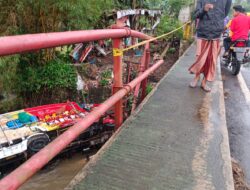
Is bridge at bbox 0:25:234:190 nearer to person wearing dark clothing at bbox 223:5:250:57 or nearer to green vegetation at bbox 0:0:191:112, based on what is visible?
green vegetation at bbox 0:0:191:112

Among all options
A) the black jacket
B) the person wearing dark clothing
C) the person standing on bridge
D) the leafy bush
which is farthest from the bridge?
the leafy bush

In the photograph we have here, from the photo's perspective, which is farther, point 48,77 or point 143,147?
point 48,77

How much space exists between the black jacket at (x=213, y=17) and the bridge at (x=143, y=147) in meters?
1.15

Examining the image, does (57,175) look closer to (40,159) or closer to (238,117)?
(238,117)

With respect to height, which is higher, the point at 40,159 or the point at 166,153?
the point at 40,159

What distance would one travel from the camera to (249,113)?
453 centimetres

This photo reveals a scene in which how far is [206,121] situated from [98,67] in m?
6.33

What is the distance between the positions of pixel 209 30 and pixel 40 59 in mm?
4928

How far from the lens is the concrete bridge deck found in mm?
1795

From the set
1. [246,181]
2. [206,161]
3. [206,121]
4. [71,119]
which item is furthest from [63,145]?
[71,119]

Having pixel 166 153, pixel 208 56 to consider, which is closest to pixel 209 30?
pixel 208 56

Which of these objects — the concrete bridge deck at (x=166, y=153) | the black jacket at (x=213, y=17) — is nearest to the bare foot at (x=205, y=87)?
the concrete bridge deck at (x=166, y=153)

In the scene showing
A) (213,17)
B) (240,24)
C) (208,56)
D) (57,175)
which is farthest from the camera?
(240,24)

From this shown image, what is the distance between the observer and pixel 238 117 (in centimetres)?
435
